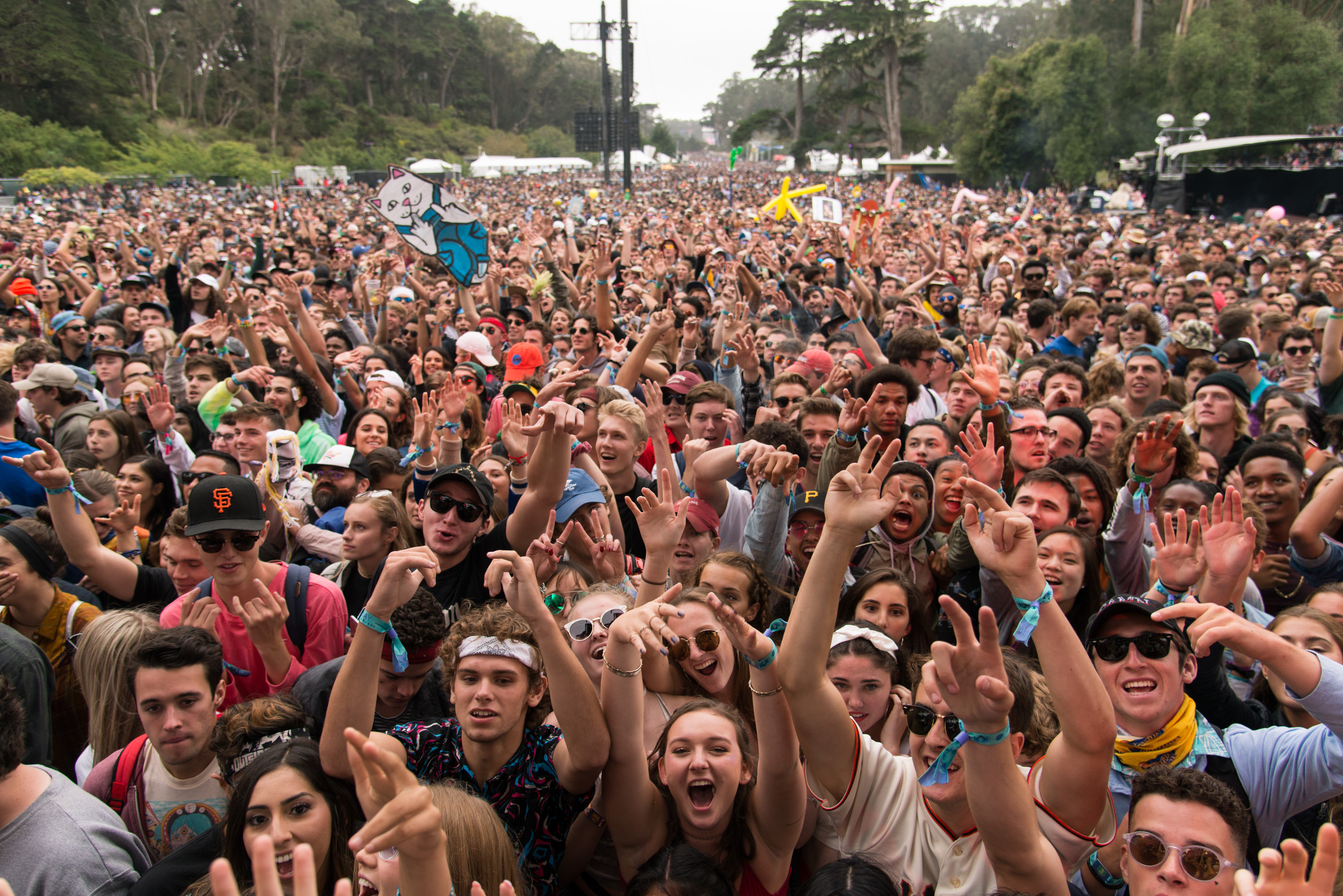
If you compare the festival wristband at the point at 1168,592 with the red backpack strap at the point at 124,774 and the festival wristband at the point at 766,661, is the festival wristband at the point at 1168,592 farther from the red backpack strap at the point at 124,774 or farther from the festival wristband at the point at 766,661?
the red backpack strap at the point at 124,774

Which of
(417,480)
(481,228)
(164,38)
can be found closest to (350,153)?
(164,38)

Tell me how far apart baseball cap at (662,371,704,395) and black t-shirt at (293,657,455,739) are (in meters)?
2.81

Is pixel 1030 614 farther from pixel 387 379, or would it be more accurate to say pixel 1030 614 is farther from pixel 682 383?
pixel 387 379

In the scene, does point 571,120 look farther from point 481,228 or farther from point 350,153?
point 481,228

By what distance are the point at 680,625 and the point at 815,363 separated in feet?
12.0

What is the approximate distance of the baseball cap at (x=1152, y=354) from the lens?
5.79 metres

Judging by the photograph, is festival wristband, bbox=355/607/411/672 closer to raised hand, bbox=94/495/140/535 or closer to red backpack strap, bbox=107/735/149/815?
red backpack strap, bbox=107/735/149/815

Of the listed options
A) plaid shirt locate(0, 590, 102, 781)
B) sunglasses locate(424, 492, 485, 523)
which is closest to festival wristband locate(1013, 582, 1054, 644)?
sunglasses locate(424, 492, 485, 523)

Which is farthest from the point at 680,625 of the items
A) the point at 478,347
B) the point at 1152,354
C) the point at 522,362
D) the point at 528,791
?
the point at 478,347

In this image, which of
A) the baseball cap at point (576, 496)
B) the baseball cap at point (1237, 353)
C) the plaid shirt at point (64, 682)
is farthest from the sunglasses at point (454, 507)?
the baseball cap at point (1237, 353)

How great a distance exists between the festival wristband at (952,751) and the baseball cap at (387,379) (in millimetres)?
4925

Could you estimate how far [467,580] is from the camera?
142 inches

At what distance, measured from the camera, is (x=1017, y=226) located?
17250 mm

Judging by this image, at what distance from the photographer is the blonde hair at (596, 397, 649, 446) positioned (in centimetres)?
441
